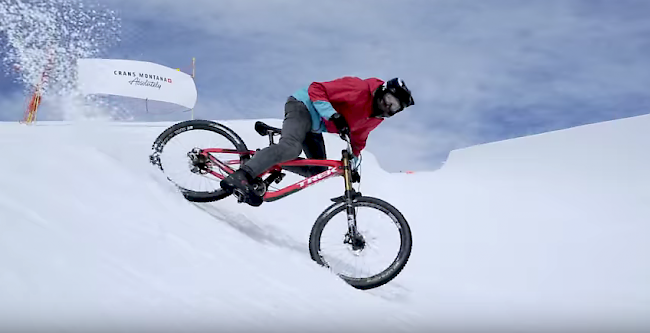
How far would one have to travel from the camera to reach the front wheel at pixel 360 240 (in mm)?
3617

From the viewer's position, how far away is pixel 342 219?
12.3 feet

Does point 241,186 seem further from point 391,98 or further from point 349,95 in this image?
point 391,98

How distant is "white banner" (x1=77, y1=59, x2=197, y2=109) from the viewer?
868 inches

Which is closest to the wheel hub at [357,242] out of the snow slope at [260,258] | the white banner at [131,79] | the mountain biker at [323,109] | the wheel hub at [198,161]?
the snow slope at [260,258]

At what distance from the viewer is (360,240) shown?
3.59 metres

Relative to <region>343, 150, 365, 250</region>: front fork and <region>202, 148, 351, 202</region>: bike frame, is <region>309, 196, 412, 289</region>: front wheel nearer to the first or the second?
<region>343, 150, 365, 250</region>: front fork

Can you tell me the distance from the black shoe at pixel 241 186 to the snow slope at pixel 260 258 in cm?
29

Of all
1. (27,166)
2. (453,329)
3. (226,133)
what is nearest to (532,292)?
(453,329)

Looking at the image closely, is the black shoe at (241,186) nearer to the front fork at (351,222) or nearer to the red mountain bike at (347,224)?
the red mountain bike at (347,224)

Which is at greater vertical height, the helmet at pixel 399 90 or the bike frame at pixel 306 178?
the helmet at pixel 399 90

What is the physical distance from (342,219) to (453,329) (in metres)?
1.32

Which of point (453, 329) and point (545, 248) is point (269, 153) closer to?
point (453, 329)

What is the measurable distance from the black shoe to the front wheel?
0.63m

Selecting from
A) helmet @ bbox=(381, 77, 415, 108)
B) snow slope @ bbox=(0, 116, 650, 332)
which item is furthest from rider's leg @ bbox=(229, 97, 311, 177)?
helmet @ bbox=(381, 77, 415, 108)
